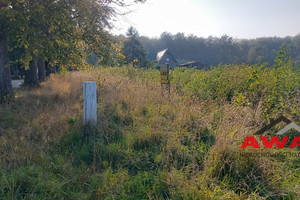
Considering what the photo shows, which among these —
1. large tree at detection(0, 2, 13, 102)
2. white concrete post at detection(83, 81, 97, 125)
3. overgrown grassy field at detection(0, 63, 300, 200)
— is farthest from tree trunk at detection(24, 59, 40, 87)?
white concrete post at detection(83, 81, 97, 125)

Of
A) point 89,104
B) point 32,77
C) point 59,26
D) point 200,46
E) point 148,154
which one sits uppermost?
point 200,46

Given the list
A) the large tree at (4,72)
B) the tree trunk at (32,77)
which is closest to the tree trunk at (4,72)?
the large tree at (4,72)

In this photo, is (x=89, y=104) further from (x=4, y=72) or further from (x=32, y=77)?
(x=32, y=77)

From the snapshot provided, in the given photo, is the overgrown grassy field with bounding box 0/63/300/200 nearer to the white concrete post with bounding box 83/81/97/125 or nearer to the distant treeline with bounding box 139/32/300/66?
the white concrete post with bounding box 83/81/97/125

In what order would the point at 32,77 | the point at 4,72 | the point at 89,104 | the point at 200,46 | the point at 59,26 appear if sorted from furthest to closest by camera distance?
the point at 200,46 < the point at 32,77 < the point at 4,72 < the point at 59,26 < the point at 89,104

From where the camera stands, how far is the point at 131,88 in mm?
7211

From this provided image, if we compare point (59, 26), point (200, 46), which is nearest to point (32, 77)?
point (59, 26)

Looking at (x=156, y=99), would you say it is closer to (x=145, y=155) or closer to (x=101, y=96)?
(x=101, y=96)

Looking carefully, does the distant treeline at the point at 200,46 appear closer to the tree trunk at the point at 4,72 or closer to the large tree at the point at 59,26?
the large tree at the point at 59,26

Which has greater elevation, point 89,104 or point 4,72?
point 4,72

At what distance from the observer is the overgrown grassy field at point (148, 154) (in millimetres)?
2439

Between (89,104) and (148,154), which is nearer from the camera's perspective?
(148,154)

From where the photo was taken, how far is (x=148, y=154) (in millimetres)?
3273

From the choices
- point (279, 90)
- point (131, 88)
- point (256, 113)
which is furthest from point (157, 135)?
point (131, 88)
